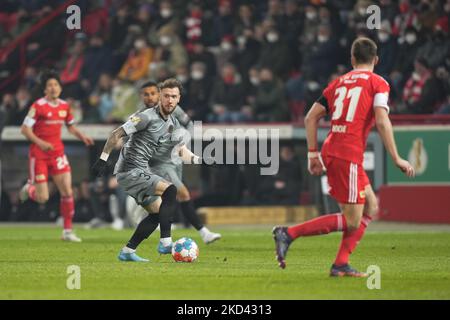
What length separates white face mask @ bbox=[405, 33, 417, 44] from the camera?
2411 cm

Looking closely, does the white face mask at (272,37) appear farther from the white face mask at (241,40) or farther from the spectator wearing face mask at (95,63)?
the spectator wearing face mask at (95,63)

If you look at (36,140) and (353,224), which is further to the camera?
(36,140)

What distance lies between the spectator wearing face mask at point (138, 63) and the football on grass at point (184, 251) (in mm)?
13954

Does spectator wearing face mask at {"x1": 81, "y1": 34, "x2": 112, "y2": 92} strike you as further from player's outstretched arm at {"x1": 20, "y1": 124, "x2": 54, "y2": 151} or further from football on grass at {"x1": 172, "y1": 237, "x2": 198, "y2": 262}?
football on grass at {"x1": 172, "y1": 237, "x2": 198, "y2": 262}

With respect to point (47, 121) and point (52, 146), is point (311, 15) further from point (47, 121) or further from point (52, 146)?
point (52, 146)

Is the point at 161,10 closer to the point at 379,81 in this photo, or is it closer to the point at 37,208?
the point at 37,208

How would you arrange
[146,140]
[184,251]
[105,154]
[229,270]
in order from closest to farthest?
1. [229,270]
2. [105,154]
3. [184,251]
4. [146,140]

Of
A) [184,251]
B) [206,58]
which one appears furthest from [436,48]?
[184,251]

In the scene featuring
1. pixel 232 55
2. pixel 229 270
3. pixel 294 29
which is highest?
pixel 294 29

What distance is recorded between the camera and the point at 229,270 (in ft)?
41.7

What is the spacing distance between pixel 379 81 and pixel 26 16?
2098 cm

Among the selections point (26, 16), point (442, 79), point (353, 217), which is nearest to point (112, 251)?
point (353, 217)

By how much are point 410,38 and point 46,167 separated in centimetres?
851

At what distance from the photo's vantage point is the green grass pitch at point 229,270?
1034 cm
